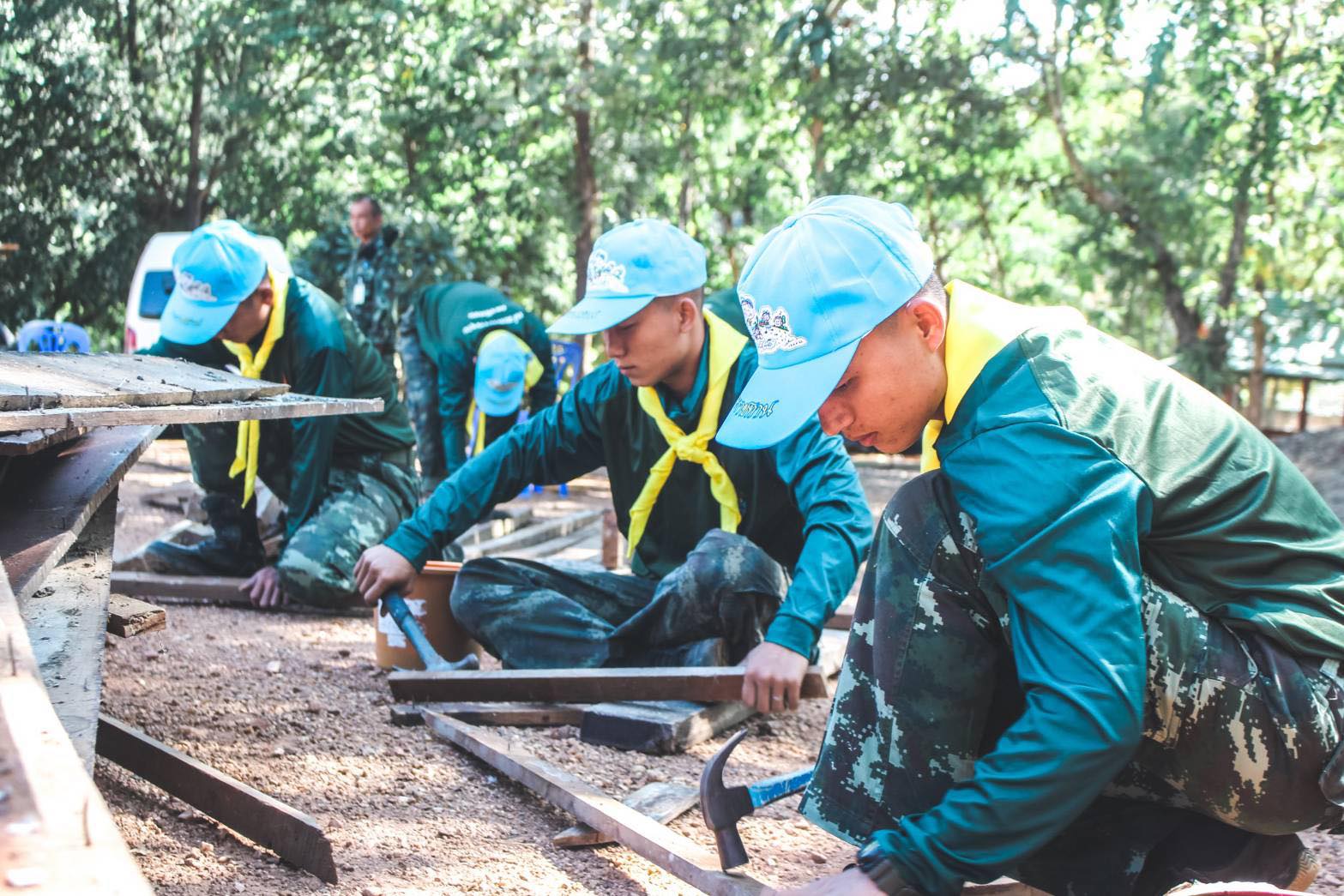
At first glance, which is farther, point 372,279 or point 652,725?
point 372,279

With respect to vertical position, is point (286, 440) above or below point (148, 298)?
below

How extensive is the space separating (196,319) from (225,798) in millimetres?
2488

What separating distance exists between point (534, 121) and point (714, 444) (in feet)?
35.0

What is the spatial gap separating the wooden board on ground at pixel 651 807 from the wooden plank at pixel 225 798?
0.51 metres

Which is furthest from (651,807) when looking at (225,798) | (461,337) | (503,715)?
(461,337)

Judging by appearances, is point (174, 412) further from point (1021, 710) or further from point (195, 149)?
point (195, 149)

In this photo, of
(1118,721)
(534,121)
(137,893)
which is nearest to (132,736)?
(137,893)

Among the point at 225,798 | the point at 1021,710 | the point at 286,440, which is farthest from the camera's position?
the point at 286,440

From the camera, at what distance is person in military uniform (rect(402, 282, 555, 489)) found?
656 cm

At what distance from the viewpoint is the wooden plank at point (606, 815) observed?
7.54ft

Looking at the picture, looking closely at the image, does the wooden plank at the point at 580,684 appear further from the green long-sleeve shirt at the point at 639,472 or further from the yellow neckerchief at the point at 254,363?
the yellow neckerchief at the point at 254,363

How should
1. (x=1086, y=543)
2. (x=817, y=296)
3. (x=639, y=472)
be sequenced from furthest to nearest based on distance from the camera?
(x=639, y=472) < (x=817, y=296) < (x=1086, y=543)

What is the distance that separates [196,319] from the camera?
15.2ft

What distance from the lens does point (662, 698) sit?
347cm
